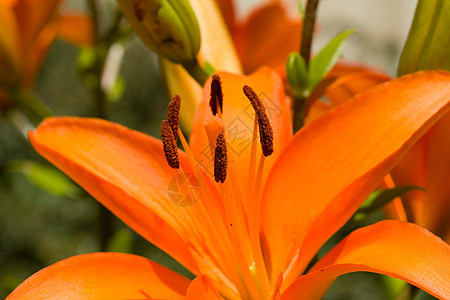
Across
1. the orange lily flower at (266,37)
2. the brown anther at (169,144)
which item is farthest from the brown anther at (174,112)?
the orange lily flower at (266,37)

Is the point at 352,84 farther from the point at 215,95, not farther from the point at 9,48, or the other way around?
the point at 9,48

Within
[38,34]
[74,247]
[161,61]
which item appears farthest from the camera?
[74,247]

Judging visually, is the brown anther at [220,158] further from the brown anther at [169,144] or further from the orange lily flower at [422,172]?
the orange lily flower at [422,172]

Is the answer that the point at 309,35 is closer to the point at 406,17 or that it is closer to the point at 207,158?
the point at 207,158

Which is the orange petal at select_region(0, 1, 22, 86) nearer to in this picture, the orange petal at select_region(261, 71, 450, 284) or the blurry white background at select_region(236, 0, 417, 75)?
the orange petal at select_region(261, 71, 450, 284)

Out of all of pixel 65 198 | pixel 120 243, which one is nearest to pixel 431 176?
pixel 120 243

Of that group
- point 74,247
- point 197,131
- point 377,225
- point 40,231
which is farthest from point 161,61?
point 40,231

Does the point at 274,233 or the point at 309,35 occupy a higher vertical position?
the point at 309,35
